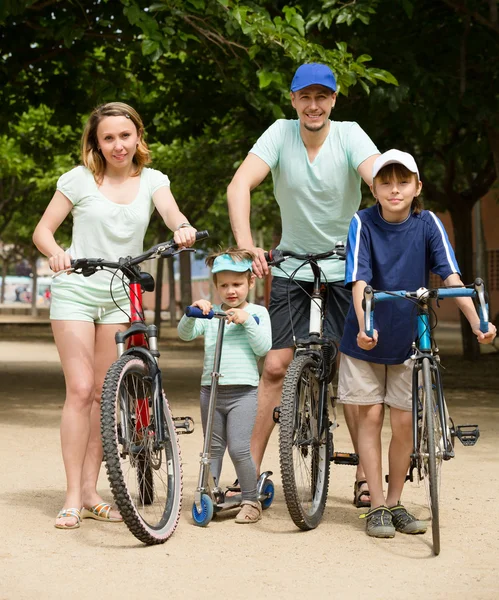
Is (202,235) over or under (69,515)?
over

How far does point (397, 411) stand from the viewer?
576cm

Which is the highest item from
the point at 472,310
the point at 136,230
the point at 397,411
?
the point at 136,230

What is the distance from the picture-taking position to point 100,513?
5938mm

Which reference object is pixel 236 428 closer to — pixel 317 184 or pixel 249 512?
pixel 249 512

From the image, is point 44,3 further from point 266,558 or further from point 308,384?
point 266,558

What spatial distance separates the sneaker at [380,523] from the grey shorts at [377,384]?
1.61 feet

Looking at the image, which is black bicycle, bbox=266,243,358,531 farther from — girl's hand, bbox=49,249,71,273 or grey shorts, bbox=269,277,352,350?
girl's hand, bbox=49,249,71,273

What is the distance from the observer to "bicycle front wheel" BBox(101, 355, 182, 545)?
16.9 ft

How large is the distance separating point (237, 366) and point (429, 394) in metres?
1.06

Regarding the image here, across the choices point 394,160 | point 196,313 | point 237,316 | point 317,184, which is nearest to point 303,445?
point 237,316

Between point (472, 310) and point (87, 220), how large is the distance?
1.89 meters

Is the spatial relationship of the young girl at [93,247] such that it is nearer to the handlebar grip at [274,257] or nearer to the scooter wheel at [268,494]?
the handlebar grip at [274,257]

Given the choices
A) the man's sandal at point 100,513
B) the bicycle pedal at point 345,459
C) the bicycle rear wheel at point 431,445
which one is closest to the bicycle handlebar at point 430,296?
the bicycle rear wheel at point 431,445

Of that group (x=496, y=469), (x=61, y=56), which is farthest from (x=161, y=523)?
(x=61, y=56)
